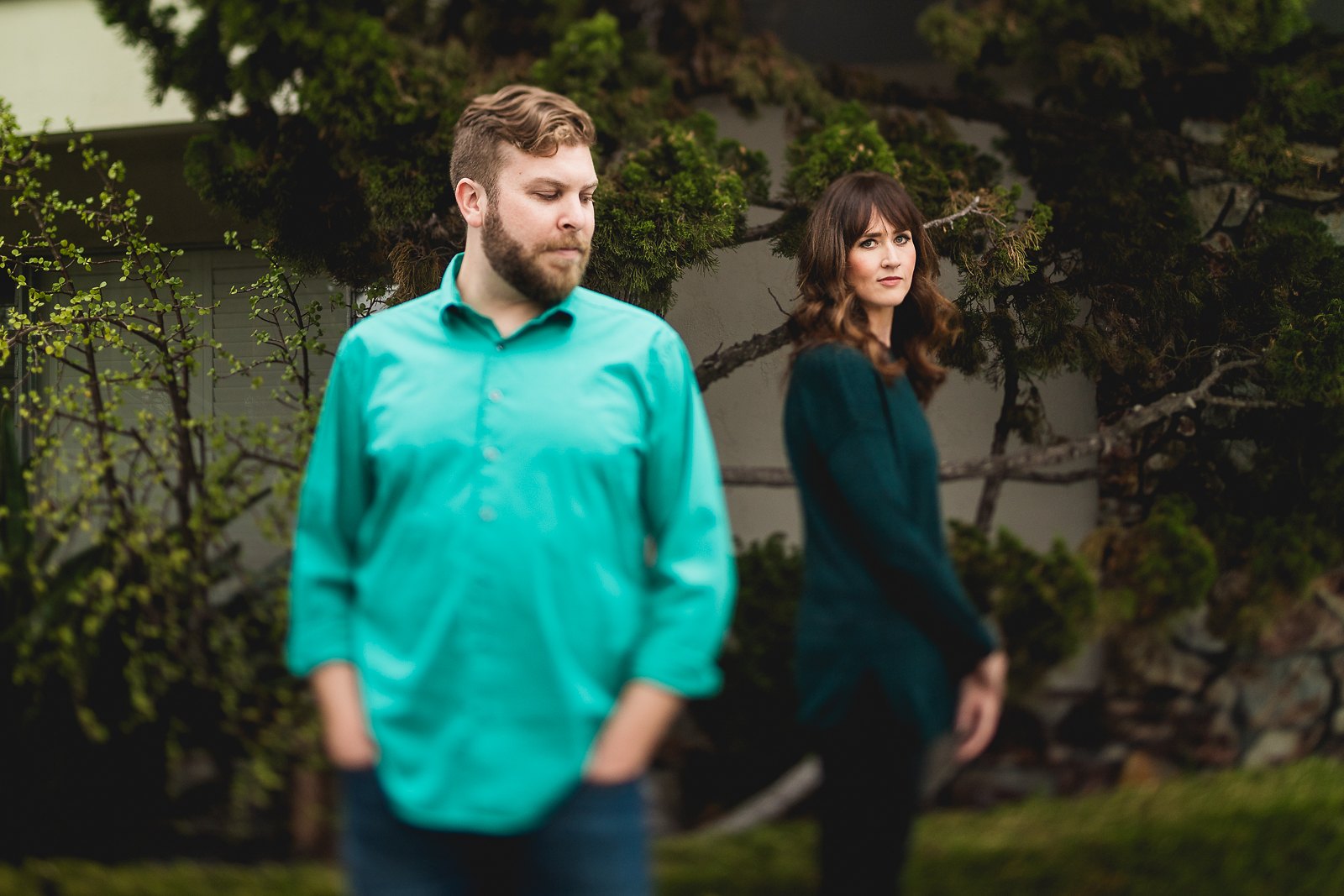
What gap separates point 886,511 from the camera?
2.03m

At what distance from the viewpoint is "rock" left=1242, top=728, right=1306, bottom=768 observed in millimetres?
2963

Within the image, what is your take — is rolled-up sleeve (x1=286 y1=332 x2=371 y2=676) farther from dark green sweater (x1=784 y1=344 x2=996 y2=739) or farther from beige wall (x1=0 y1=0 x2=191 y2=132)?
beige wall (x1=0 y1=0 x2=191 y2=132)

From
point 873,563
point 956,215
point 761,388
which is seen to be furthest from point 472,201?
point 956,215

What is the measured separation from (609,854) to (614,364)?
797 mm

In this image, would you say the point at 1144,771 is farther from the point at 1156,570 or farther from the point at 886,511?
the point at 886,511

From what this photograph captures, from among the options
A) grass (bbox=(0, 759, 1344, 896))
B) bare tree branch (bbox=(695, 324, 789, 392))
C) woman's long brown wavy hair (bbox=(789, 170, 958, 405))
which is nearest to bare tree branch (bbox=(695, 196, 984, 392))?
bare tree branch (bbox=(695, 324, 789, 392))

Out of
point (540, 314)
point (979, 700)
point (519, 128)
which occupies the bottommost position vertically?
point (979, 700)

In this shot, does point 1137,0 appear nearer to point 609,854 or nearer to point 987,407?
point 987,407

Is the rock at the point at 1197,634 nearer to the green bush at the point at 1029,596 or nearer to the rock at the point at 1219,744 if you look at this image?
the rock at the point at 1219,744

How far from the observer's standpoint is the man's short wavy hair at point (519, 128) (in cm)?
203

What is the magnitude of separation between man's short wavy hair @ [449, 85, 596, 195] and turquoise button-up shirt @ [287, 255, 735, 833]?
0.33m

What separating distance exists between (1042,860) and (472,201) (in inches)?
75.8

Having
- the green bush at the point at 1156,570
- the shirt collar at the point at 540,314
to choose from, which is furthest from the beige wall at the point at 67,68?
the green bush at the point at 1156,570

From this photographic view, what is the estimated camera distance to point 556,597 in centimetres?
182
